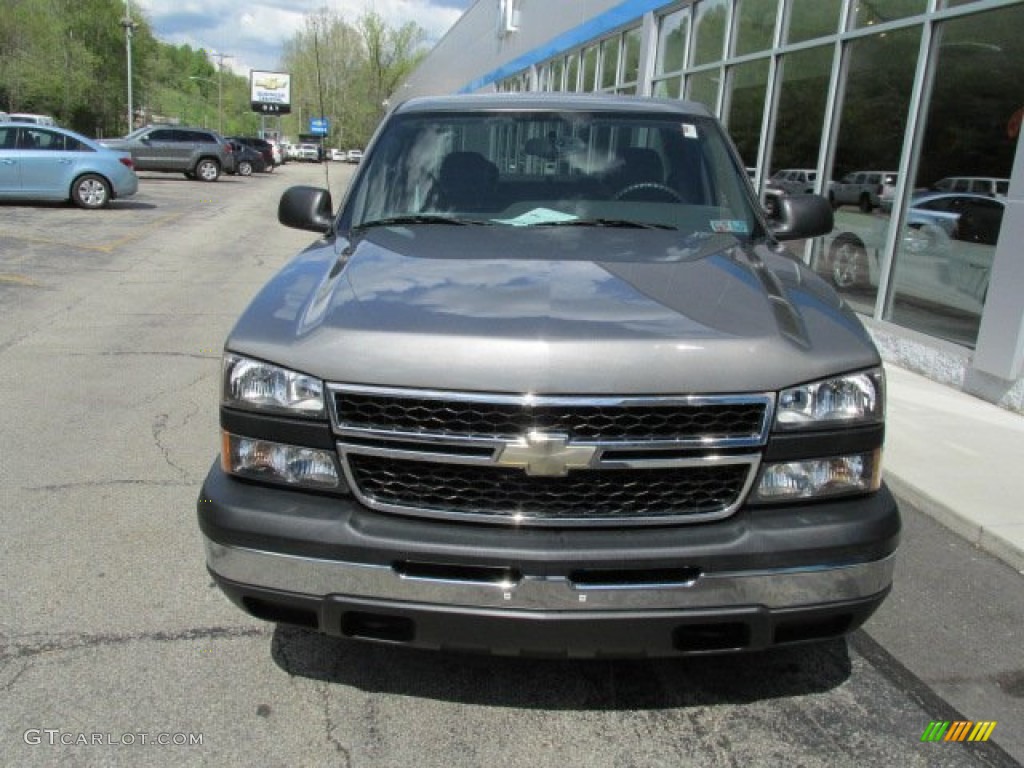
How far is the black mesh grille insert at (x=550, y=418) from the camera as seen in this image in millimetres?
2248

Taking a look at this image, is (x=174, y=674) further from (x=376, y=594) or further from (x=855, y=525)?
(x=855, y=525)

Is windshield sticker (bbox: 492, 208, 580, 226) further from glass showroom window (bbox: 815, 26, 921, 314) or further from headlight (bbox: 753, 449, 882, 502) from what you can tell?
glass showroom window (bbox: 815, 26, 921, 314)

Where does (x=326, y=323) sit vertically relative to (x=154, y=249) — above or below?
above

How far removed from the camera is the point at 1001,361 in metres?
6.23

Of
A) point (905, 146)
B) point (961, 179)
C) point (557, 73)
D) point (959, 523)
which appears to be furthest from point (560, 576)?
point (557, 73)

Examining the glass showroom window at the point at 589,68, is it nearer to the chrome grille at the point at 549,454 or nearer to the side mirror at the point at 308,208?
the side mirror at the point at 308,208

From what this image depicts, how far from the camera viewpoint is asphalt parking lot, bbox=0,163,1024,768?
100 inches

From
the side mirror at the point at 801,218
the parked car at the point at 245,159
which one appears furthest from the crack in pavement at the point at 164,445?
the parked car at the point at 245,159

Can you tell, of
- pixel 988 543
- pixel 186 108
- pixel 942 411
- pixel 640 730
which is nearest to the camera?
pixel 640 730

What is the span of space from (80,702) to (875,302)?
7.47 m

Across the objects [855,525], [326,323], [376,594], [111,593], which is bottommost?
[111,593]

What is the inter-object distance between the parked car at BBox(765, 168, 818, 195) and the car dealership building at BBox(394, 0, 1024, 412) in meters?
0.04

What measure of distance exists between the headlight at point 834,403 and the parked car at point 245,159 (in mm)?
39090

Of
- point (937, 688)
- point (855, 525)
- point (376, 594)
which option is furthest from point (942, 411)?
point (376, 594)
